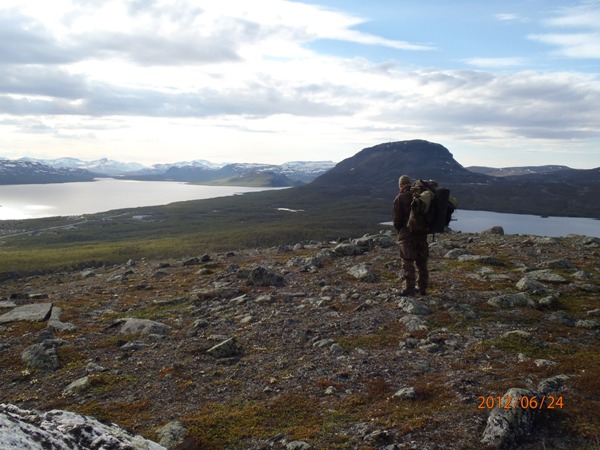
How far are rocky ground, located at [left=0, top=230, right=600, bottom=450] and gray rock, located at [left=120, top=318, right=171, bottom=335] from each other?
8 centimetres

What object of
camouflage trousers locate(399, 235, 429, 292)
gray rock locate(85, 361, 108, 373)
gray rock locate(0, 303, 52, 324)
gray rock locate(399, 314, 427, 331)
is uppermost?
camouflage trousers locate(399, 235, 429, 292)

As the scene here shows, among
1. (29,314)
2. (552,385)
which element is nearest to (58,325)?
(29,314)

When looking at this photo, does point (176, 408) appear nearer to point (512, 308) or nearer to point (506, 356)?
point (506, 356)

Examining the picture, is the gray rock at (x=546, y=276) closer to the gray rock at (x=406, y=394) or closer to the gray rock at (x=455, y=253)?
the gray rock at (x=455, y=253)

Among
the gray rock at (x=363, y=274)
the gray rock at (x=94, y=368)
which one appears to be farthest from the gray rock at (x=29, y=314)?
the gray rock at (x=363, y=274)

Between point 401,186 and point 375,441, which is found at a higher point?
point 401,186

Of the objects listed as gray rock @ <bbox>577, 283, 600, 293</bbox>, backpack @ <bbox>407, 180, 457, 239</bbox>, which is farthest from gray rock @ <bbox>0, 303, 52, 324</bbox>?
gray rock @ <bbox>577, 283, 600, 293</bbox>

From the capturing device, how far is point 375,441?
8.03 m

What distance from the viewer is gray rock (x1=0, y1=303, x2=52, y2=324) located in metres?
19.1

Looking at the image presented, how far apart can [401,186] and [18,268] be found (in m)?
104

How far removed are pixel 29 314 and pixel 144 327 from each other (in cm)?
734

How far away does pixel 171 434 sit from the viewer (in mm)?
8938

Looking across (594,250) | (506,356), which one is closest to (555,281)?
(506,356)
